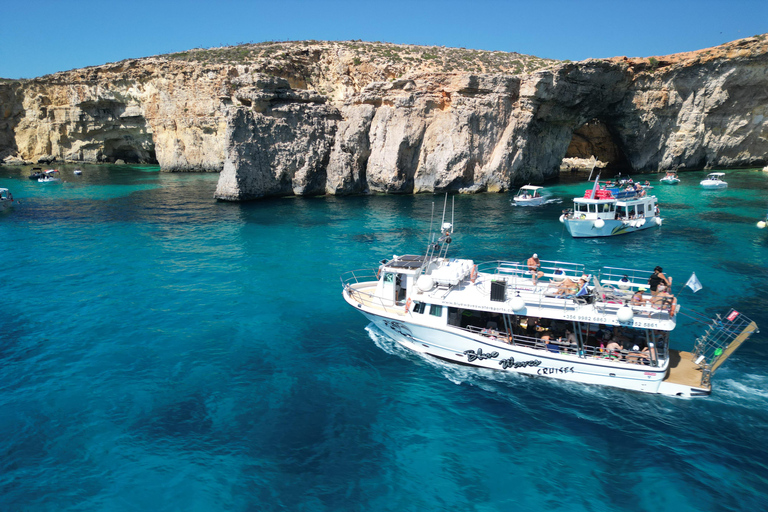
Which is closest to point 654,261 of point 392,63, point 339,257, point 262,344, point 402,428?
point 339,257

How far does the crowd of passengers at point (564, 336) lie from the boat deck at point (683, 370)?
869mm

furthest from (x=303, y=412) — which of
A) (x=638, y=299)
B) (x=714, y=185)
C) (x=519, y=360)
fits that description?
(x=714, y=185)

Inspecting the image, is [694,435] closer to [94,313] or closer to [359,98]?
[94,313]

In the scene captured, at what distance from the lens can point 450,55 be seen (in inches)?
2499

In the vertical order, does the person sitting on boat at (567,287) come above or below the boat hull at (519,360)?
above

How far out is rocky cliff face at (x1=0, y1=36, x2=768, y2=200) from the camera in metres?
51.9

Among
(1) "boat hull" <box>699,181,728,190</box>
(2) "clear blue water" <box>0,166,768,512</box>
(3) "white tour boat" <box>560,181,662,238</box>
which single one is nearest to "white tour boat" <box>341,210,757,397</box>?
(2) "clear blue water" <box>0,166,768,512</box>

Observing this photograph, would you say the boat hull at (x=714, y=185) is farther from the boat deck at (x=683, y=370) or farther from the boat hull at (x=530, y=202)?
the boat deck at (x=683, y=370)

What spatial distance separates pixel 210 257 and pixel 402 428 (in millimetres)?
21080

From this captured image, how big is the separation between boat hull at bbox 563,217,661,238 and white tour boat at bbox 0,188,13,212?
181 ft

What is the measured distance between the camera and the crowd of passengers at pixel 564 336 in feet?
50.4

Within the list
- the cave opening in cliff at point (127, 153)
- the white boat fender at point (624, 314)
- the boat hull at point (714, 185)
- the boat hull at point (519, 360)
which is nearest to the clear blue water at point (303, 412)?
the boat hull at point (519, 360)

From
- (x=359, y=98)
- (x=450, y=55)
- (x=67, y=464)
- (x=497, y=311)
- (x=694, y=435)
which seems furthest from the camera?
(x=450, y=55)

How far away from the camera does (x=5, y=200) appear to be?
47.5 metres
